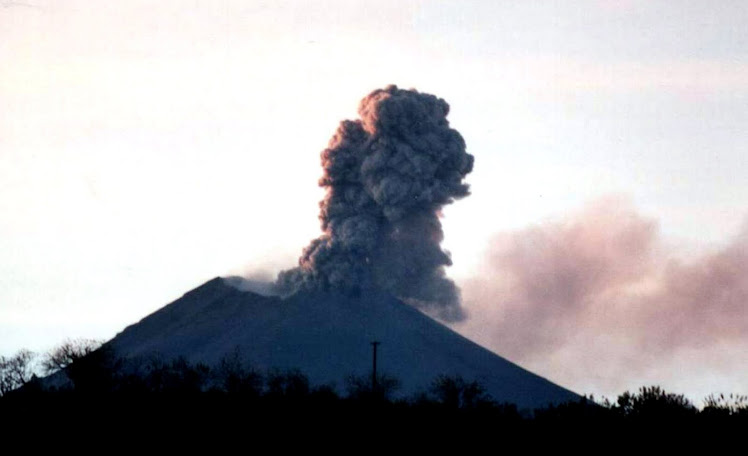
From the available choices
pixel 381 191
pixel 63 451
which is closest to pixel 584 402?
pixel 63 451

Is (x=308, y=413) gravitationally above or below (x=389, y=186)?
below

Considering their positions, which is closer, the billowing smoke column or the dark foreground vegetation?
the dark foreground vegetation

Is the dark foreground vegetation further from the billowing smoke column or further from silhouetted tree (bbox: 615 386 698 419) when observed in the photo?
the billowing smoke column

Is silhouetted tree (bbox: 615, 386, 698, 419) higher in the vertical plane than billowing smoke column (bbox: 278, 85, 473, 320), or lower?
lower

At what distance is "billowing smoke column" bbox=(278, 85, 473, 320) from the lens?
169125mm

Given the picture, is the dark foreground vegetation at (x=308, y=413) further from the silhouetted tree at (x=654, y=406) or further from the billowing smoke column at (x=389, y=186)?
the billowing smoke column at (x=389, y=186)

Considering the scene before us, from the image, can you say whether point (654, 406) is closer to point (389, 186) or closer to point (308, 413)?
point (308, 413)

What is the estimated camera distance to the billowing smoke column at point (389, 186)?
16912 centimetres

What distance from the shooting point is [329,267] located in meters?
178

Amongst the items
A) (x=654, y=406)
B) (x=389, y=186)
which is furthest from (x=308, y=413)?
(x=389, y=186)

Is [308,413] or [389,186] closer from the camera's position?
[308,413]

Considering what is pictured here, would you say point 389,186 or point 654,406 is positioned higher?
point 389,186

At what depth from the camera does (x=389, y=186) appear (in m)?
168

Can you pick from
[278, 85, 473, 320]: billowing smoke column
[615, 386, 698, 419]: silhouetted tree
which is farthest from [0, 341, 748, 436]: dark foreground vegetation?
[278, 85, 473, 320]: billowing smoke column
